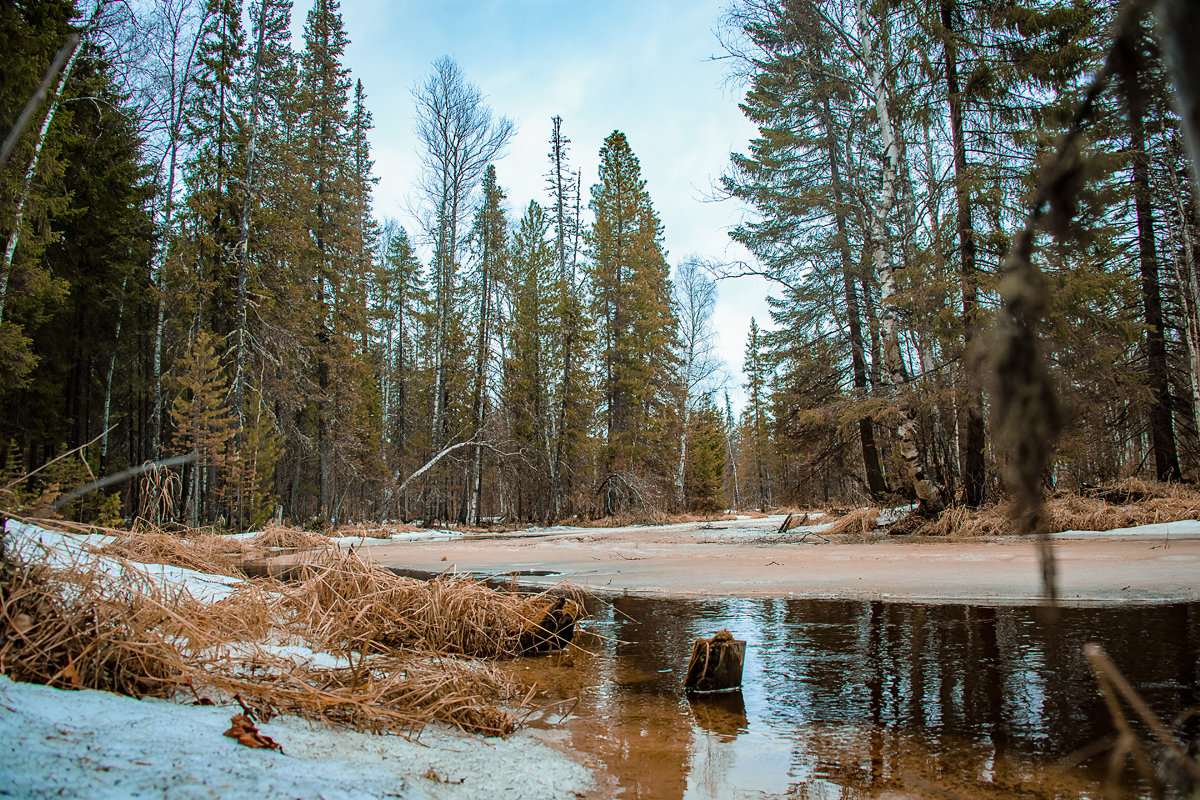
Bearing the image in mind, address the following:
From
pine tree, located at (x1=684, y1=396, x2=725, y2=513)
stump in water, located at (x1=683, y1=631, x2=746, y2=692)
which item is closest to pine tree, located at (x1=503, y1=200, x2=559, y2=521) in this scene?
pine tree, located at (x1=684, y1=396, x2=725, y2=513)

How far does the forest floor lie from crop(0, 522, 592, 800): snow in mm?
1608

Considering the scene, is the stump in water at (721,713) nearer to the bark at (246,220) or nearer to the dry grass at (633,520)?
the bark at (246,220)

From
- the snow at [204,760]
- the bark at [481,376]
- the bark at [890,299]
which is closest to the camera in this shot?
the snow at [204,760]

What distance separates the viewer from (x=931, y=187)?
1025cm

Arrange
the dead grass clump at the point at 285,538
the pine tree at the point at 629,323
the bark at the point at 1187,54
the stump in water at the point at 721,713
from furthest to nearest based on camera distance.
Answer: the pine tree at the point at 629,323 < the dead grass clump at the point at 285,538 < the stump in water at the point at 721,713 < the bark at the point at 1187,54

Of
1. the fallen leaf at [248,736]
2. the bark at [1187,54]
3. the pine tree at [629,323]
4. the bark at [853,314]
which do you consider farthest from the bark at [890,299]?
the pine tree at [629,323]

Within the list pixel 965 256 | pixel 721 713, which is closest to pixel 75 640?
pixel 721 713

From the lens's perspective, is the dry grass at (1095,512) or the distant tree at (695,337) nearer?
the dry grass at (1095,512)

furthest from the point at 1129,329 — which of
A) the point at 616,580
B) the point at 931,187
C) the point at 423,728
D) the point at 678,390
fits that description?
the point at 678,390

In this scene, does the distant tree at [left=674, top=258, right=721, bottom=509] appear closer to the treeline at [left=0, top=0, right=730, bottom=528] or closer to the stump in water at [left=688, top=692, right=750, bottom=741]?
the treeline at [left=0, top=0, right=730, bottom=528]

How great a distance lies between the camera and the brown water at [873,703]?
6.63ft

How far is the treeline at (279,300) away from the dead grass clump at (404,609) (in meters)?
6.96

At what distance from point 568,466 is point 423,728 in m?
21.1

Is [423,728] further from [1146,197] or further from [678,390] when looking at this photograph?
[678,390]
